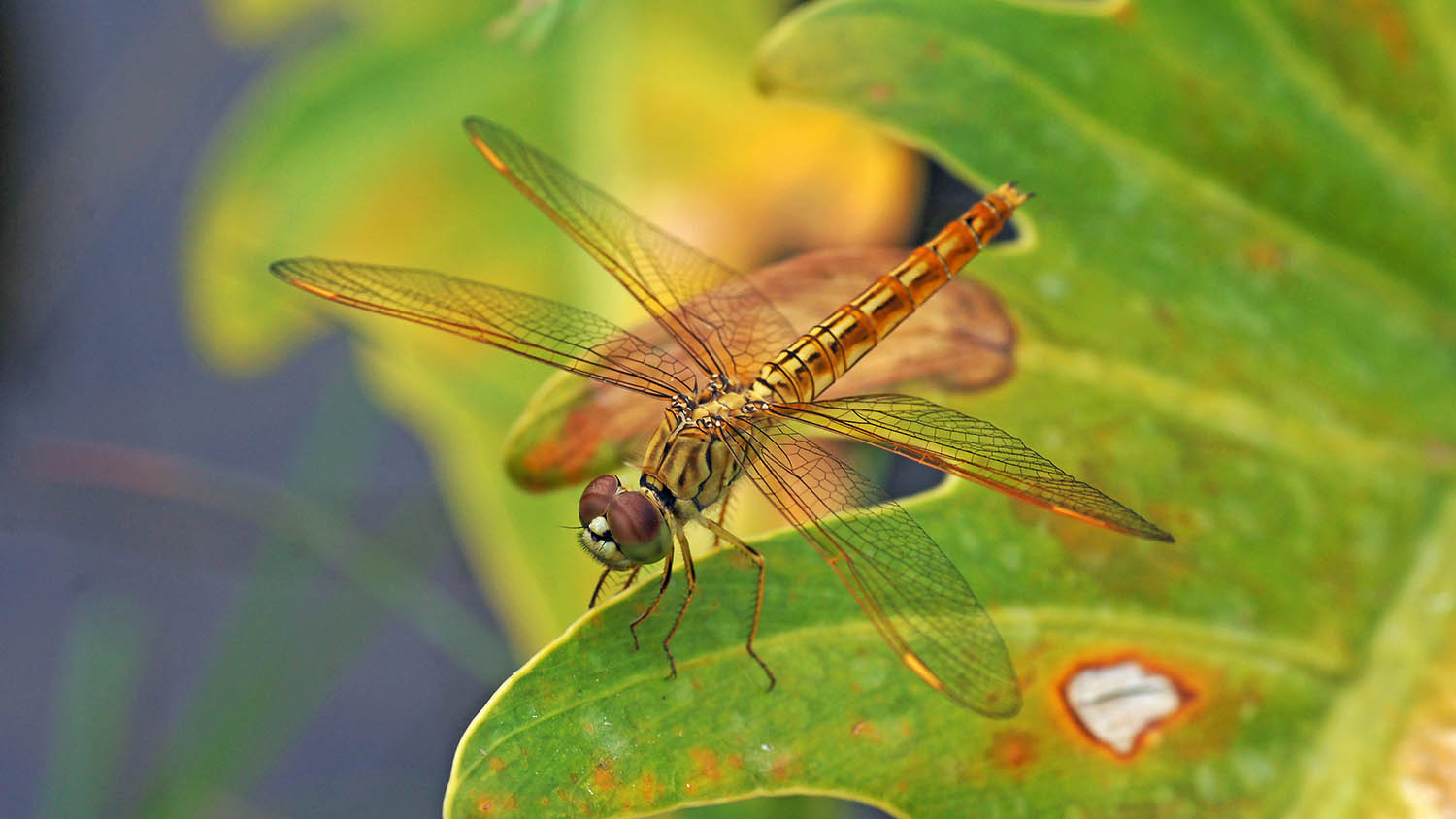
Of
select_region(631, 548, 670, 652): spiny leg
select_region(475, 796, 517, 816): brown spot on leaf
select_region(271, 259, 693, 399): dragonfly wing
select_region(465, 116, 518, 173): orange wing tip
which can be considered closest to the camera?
select_region(475, 796, 517, 816): brown spot on leaf

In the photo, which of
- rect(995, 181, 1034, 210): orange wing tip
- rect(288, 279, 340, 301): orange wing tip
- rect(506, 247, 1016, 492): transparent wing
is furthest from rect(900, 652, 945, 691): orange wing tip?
rect(288, 279, 340, 301): orange wing tip

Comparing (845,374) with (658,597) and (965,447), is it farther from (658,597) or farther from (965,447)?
(658,597)

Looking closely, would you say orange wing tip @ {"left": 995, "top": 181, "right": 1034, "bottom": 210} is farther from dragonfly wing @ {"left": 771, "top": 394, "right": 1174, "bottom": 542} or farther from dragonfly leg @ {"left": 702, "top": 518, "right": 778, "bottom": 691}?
dragonfly leg @ {"left": 702, "top": 518, "right": 778, "bottom": 691}

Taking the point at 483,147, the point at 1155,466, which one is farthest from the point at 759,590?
the point at 483,147

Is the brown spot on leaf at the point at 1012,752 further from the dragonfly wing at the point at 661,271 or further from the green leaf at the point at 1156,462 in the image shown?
the dragonfly wing at the point at 661,271

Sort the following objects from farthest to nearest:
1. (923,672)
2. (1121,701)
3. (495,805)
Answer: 1. (1121,701)
2. (923,672)
3. (495,805)

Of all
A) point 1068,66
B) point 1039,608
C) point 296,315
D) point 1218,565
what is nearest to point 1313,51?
point 1068,66

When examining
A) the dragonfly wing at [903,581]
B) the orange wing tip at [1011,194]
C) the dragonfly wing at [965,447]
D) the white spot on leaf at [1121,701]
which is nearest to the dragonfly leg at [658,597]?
the dragonfly wing at [903,581]
